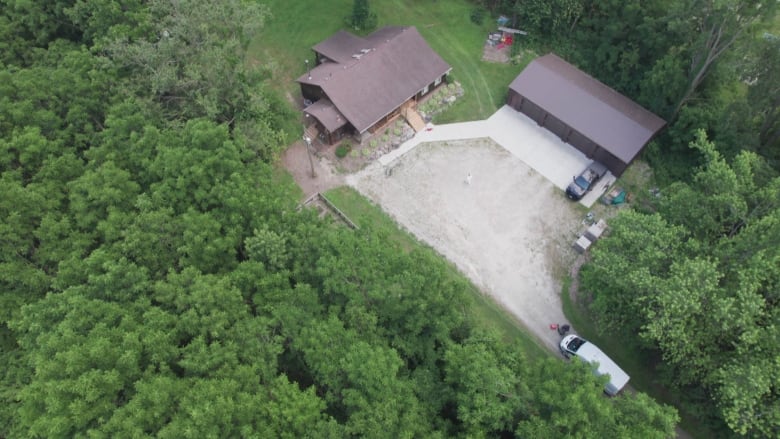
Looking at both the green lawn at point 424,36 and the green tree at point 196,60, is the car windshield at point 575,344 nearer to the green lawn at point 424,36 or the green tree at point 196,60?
the green lawn at point 424,36

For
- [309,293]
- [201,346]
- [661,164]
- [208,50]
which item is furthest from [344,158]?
[661,164]

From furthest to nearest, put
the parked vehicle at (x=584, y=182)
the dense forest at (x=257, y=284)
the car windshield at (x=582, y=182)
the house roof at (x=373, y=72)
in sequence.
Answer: the house roof at (x=373, y=72) → the car windshield at (x=582, y=182) → the parked vehicle at (x=584, y=182) → the dense forest at (x=257, y=284)

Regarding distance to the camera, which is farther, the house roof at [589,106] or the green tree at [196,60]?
the house roof at [589,106]

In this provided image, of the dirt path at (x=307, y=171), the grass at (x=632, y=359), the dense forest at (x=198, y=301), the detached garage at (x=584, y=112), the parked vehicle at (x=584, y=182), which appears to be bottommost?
the dirt path at (x=307, y=171)

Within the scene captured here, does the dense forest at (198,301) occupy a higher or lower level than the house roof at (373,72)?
lower

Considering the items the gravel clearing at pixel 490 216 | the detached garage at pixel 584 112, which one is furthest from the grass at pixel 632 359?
the detached garage at pixel 584 112

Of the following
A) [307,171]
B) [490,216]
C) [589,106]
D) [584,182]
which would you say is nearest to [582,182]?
[584,182]

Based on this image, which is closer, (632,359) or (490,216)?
(632,359)

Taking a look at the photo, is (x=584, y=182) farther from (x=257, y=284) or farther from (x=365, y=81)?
(x=257, y=284)
